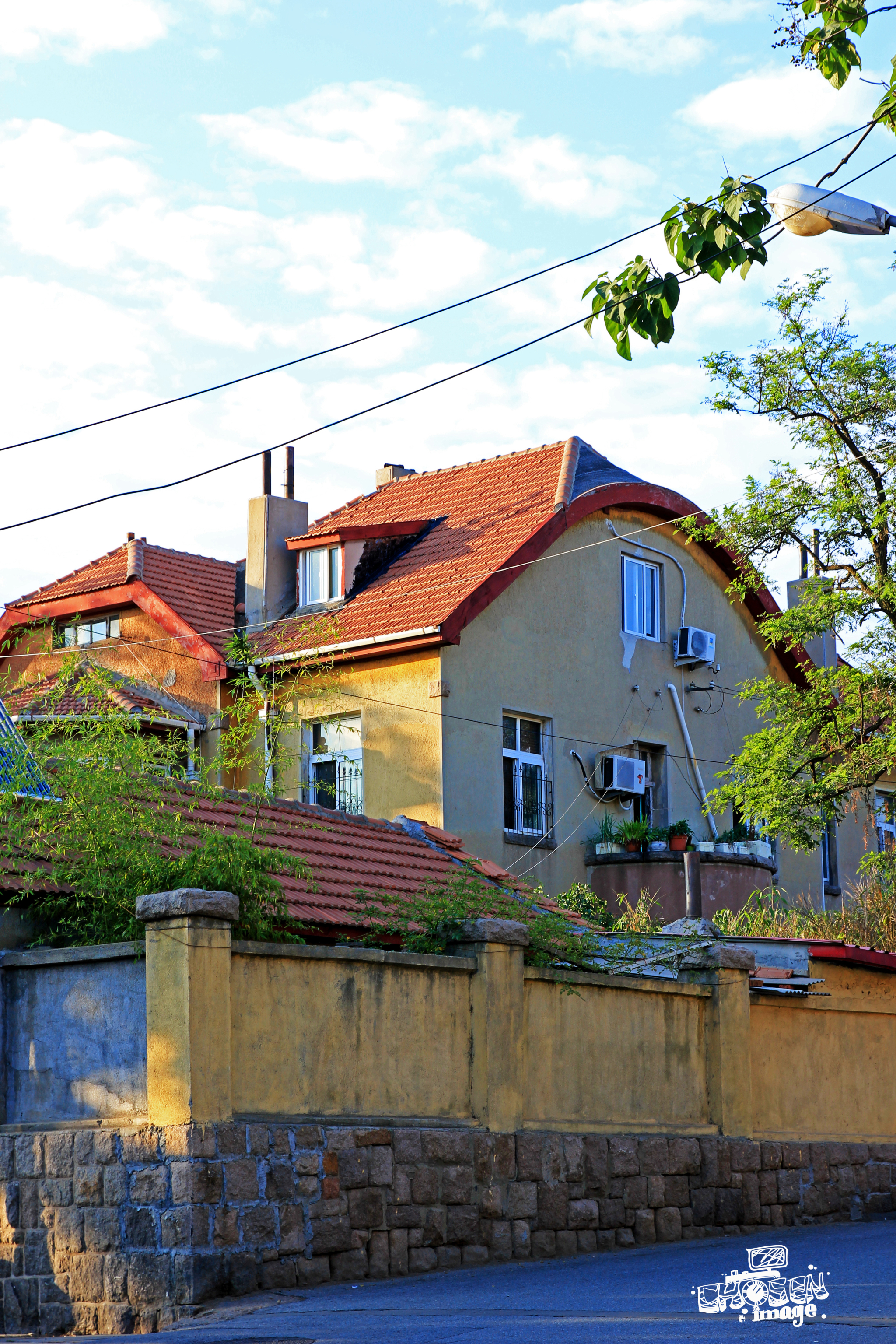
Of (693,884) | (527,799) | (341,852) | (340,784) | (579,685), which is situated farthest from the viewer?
(579,685)

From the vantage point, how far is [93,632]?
25328 mm

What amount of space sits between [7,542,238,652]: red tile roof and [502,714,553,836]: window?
454cm

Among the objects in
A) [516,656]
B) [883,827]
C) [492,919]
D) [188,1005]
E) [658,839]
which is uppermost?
[516,656]

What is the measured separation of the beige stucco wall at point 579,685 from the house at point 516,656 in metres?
0.03

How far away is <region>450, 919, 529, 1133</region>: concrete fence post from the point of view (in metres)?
11.4

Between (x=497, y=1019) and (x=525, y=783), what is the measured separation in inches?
425

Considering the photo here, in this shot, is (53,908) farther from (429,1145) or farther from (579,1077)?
(579,1077)

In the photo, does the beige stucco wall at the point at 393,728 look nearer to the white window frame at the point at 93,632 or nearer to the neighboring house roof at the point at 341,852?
the neighboring house roof at the point at 341,852

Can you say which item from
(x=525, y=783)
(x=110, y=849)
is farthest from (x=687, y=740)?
(x=110, y=849)

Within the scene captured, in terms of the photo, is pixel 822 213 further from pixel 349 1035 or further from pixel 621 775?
pixel 621 775

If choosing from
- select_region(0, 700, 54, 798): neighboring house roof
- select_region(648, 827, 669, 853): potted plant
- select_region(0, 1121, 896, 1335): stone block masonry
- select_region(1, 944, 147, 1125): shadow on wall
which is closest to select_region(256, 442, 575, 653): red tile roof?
select_region(648, 827, 669, 853): potted plant

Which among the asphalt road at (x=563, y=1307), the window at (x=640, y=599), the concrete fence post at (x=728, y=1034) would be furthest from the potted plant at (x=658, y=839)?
the asphalt road at (x=563, y=1307)

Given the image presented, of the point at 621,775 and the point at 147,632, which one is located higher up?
the point at 147,632

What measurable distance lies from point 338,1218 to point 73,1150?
171cm
